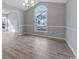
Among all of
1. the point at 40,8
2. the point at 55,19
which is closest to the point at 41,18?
the point at 40,8

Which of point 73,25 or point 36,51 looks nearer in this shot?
point 73,25

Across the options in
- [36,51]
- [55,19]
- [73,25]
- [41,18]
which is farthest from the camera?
[41,18]

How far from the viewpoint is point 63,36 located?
821 cm

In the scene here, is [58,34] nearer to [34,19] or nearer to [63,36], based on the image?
[63,36]

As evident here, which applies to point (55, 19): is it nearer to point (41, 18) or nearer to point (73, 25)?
point (41, 18)

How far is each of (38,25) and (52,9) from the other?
215cm

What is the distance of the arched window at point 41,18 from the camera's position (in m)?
9.62

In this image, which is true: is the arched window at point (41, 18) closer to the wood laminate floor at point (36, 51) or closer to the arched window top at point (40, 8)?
the arched window top at point (40, 8)

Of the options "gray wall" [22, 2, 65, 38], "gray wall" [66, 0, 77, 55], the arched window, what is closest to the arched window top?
the arched window

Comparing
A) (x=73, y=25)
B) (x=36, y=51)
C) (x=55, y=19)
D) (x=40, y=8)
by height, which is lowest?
(x=36, y=51)

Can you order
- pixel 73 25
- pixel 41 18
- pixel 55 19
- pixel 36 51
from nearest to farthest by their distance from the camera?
1. pixel 73 25
2. pixel 36 51
3. pixel 55 19
4. pixel 41 18

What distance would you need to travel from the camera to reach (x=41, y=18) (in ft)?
32.9

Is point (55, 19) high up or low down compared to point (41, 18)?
down

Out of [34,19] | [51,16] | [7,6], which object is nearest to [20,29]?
[34,19]
